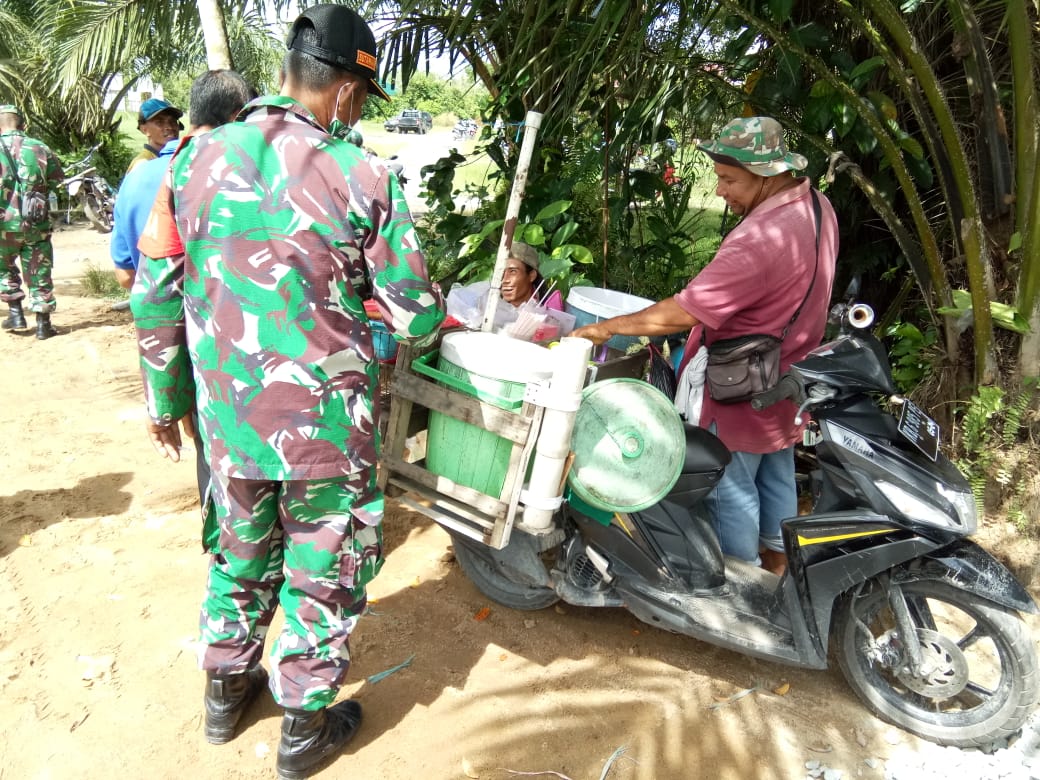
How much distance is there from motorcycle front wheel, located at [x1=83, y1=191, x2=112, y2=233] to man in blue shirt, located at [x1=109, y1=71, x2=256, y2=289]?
381 inches

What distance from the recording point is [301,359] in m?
1.84

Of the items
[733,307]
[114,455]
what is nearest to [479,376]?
[733,307]

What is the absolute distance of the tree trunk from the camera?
360 cm

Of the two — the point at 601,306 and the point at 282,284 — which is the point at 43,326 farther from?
the point at 282,284

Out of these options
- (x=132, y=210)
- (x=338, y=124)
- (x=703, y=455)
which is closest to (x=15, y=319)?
(x=132, y=210)

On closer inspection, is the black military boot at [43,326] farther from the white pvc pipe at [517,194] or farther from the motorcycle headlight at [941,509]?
the motorcycle headlight at [941,509]

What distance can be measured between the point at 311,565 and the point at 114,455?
8.95ft

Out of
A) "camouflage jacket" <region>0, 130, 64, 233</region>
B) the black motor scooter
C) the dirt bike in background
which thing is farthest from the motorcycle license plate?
the dirt bike in background

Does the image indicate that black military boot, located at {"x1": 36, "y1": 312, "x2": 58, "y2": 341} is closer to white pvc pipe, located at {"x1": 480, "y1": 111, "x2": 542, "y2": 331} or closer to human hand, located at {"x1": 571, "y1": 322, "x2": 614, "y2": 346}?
white pvc pipe, located at {"x1": 480, "y1": 111, "x2": 542, "y2": 331}

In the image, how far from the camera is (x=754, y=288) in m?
2.40

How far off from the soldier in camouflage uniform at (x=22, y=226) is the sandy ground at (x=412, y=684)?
3.38 meters

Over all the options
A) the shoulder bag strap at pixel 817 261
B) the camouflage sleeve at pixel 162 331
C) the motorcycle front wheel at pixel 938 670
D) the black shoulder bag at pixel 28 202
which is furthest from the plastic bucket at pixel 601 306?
the black shoulder bag at pixel 28 202

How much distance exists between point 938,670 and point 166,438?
2.55 meters

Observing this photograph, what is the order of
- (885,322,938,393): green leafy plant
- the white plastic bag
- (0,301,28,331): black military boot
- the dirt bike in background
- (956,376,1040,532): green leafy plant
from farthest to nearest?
the dirt bike in background < (0,301,28,331): black military boot < (885,322,938,393): green leafy plant < (956,376,1040,532): green leafy plant < the white plastic bag
